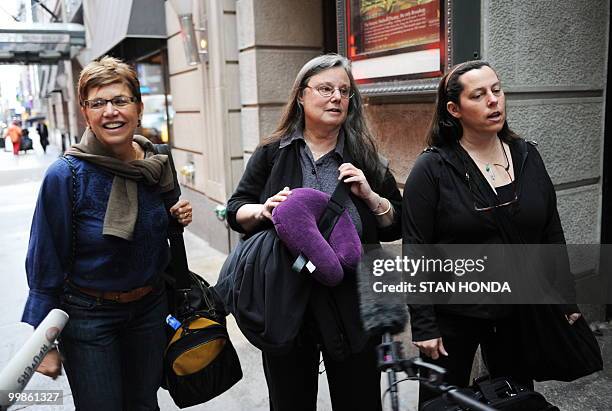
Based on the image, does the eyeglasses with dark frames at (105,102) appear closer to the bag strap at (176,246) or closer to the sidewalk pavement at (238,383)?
the bag strap at (176,246)

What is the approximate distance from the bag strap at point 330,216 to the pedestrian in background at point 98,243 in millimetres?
746

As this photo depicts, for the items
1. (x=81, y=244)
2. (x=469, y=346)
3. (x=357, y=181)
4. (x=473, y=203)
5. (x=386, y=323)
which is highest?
(x=357, y=181)

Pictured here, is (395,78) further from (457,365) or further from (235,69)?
(235,69)

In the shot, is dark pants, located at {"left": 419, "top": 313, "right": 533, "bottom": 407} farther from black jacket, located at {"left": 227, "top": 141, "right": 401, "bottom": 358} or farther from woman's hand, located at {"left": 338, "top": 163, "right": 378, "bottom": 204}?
woman's hand, located at {"left": 338, "top": 163, "right": 378, "bottom": 204}

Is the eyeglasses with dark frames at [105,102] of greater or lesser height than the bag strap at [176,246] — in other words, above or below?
above

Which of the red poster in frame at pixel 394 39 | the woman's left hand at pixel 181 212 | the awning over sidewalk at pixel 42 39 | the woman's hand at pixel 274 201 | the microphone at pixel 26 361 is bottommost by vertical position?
the microphone at pixel 26 361

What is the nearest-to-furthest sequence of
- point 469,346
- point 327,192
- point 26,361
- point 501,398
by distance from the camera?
point 26,361, point 501,398, point 327,192, point 469,346

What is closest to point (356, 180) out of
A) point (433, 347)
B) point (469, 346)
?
point (433, 347)

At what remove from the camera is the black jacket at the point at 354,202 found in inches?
89.6

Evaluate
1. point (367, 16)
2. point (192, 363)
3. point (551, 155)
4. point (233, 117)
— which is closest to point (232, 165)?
point (233, 117)

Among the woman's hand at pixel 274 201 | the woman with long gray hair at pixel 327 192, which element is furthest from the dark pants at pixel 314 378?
the woman's hand at pixel 274 201

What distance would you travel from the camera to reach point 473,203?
231cm

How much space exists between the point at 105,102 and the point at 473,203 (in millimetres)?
1610

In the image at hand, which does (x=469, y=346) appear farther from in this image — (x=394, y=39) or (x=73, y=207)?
(x=394, y=39)
